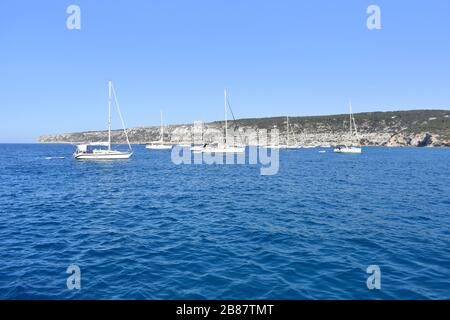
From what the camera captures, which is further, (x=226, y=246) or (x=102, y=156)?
(x=102, y=156)

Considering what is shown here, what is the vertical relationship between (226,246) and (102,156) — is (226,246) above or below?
below

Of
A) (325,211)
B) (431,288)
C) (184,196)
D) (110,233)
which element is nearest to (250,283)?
(431,288)

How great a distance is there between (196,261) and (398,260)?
9.01 metres

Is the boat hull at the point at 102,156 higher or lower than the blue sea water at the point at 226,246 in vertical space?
higher

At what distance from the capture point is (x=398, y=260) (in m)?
14.3

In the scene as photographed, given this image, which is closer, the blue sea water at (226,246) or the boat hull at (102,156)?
the blue sea water at (226,246)

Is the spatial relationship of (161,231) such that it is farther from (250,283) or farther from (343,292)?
(343,292)
